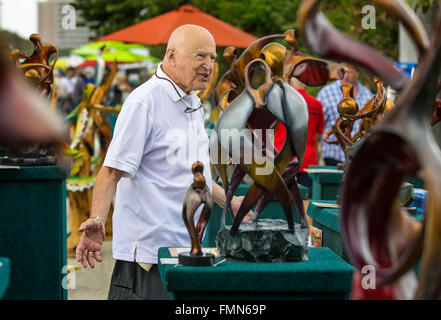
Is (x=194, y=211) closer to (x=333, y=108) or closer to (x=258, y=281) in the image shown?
(x=258, y=281)

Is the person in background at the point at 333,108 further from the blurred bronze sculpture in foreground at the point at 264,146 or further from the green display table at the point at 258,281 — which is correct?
the green display table at the point at 258,281

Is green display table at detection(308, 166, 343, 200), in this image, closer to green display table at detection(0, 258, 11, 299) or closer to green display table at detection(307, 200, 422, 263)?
green display table at detection(307, 200, 422, 263)

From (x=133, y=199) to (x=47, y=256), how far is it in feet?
5.80

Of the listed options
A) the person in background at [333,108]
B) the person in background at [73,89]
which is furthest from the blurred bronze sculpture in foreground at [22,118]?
the person in background at [73,89]

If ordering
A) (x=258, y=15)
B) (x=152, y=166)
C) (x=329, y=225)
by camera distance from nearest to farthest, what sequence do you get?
(x=152, y=166), (x=329, y=225), (x=258, y=15)

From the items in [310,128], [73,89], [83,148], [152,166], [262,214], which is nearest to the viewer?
[152,166]

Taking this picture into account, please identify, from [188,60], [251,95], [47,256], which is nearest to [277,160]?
[251,95]

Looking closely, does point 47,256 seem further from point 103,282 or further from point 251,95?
point 251,95

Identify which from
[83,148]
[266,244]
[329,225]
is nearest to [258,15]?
[83,148]

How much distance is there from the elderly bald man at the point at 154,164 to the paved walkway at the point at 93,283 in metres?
2.71

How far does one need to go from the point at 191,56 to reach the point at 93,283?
3632 mm

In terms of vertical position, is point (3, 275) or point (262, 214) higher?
point (3, 275)

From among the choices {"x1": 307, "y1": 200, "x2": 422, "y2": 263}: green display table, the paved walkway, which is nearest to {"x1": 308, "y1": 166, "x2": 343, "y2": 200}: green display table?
{"x1": 307, "y1": 200, "x2": 422, "y2": 263}: green display table

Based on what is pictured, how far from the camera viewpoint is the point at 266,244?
2.69 metres
